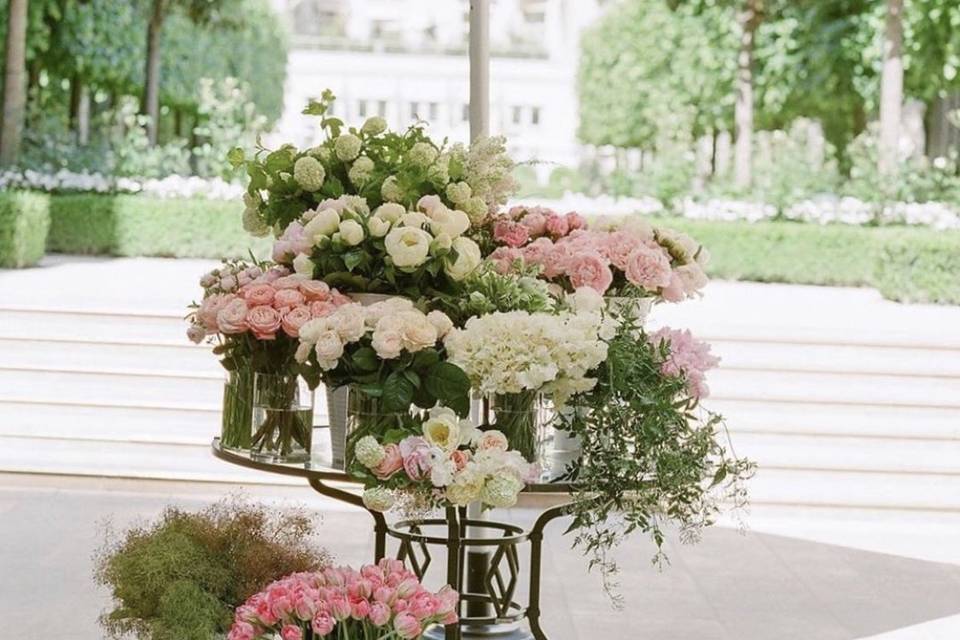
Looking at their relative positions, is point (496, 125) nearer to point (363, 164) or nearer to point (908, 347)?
point (908, 347)

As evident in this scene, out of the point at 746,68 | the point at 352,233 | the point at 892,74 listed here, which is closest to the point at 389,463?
the point at 352,233

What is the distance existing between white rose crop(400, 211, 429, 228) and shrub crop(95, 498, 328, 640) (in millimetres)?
846

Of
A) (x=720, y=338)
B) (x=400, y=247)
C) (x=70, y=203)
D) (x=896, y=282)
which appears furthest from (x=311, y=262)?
(x=70, y=203)

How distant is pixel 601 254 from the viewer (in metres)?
3.61

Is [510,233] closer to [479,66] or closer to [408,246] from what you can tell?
[408,246]

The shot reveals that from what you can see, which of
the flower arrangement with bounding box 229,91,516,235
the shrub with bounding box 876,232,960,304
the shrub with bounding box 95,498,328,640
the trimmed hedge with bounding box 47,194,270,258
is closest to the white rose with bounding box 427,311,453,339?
the flower arrangement with bounding box 229,91,516,235

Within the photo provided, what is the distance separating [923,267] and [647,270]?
7.67 m

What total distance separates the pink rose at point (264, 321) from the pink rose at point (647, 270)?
2.62ft

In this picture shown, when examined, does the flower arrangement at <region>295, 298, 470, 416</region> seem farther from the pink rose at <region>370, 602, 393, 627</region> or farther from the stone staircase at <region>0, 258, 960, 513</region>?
the stone staircase at <region>0, 258, 960, 513</region>

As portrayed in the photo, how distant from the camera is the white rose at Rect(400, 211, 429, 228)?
3.32m

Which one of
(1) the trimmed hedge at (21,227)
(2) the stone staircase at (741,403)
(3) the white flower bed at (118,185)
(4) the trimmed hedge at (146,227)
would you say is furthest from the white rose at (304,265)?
(3) the white flower bed at (118,185)

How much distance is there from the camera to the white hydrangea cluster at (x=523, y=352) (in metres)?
3.10

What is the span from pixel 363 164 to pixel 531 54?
54407mm

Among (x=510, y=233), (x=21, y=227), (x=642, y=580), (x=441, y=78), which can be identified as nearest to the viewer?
(x=510, y=233)
